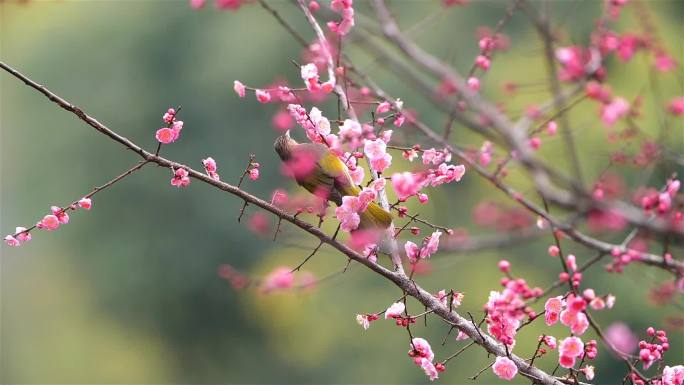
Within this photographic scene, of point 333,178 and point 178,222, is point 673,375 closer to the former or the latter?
point 333,178

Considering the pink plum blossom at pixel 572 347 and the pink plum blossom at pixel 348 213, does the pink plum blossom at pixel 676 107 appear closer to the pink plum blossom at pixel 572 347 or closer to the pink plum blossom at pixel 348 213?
the pink plum blossom at pixel 572 347

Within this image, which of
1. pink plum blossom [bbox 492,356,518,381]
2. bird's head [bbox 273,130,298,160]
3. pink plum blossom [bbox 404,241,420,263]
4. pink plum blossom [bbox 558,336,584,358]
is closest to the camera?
pink plum blossom [bbox 558,336,584,358]

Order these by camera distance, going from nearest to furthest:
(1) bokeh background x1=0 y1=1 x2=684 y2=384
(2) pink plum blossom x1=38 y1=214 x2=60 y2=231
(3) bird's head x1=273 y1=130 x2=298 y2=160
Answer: (2) pink plum blossom x1=38 y1=214 x2=60 y2=231
(3) bird's head x1=273 y1=130 x2=298 y2=160
(1) bokeh background x1=0 y1=1 x2=684 y2=384

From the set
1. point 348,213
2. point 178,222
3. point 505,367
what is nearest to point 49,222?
point 348,213

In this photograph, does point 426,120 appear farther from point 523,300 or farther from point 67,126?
point 523,300

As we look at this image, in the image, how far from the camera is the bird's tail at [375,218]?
2631 mm

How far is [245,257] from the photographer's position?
52.2 ft

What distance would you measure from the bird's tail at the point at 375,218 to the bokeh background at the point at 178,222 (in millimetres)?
10911

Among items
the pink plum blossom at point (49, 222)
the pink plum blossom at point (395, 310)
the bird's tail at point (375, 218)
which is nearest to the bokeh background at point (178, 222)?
the bird's tail at point (375, 218)

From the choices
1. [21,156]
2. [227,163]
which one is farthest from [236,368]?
[21,156]

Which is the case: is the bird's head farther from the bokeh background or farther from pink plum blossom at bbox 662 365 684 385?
the bokeh background

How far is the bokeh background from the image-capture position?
49.7 feet

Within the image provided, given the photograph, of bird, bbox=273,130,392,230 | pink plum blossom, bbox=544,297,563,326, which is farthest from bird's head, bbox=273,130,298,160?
pink plum blossom, bbox=544,297,563,326

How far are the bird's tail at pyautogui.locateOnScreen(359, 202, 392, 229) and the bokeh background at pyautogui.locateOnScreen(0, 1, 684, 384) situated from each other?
1091cm
